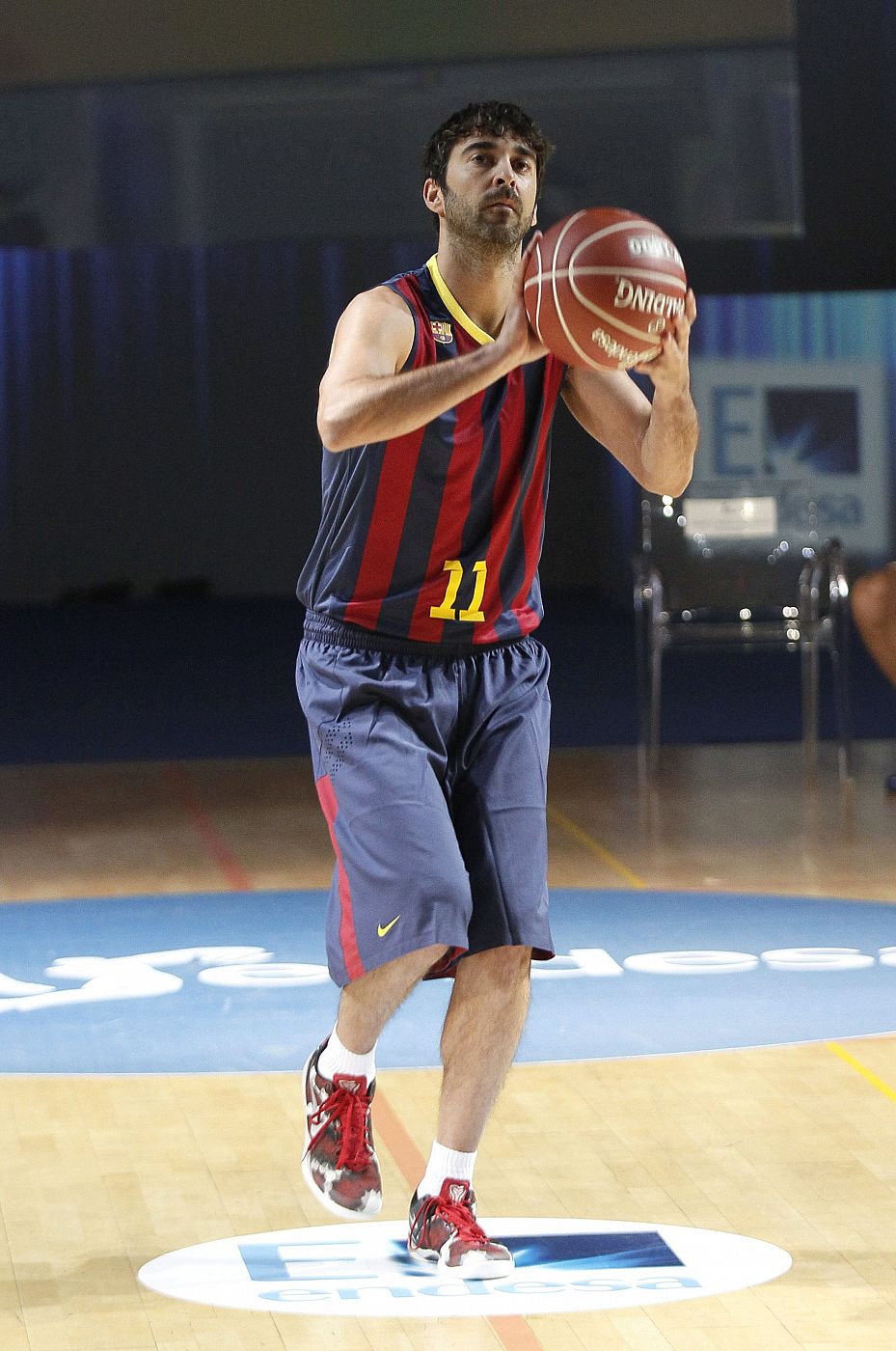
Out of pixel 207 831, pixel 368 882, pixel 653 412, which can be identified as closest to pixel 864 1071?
pixel 368 882

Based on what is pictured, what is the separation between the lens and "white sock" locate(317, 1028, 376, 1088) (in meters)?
2.67

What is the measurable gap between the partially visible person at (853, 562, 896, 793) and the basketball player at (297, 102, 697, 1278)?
3.69 meters

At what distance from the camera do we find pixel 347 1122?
265cm

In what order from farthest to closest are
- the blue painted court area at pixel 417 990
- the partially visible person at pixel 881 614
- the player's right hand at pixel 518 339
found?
the partially visible person at pixel 881 614, the blue painted court area at pixel 417 990, the player's right hand at pixel 518 339

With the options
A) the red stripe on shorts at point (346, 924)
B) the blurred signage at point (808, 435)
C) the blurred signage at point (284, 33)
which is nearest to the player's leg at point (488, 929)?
the red stripe on shorts at point (346, 924)

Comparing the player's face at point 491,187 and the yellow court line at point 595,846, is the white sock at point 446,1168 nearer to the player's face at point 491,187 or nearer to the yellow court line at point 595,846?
the player's face at point 491,187

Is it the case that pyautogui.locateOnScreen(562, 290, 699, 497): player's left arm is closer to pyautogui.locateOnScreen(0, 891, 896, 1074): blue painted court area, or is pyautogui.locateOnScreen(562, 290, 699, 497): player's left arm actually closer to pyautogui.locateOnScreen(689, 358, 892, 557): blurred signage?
pyautogui.locateOnScreen(0, 891, 896, 1074): blue painted court area

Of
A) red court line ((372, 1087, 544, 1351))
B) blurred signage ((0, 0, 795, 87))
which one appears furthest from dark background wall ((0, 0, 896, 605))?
red court line ((372, 1087, 544, 1351))

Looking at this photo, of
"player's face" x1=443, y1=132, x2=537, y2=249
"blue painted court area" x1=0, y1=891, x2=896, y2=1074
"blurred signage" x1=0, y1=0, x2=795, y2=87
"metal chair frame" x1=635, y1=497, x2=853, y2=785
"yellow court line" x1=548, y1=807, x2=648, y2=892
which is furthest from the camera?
"blurred signage" x1=0, y1=0, x2=795, y2=87

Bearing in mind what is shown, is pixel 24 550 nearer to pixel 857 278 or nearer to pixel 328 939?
pixel 857 278

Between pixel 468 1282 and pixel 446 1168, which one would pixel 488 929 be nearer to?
pixel 446 1168

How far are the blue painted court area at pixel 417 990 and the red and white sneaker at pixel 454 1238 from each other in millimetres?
992

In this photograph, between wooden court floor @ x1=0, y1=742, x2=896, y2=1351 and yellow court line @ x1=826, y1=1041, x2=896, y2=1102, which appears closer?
wooden court floor @ x1=0, y1=742, x2=896, y2=1351

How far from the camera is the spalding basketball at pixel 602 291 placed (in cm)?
245
